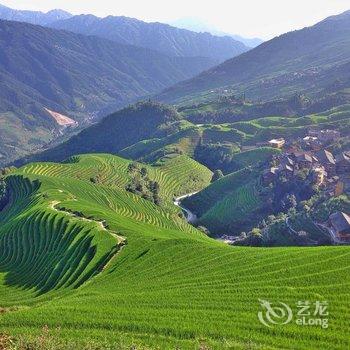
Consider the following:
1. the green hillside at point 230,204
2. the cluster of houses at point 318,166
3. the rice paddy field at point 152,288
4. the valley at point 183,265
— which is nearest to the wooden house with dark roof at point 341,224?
the valley at point 183,265

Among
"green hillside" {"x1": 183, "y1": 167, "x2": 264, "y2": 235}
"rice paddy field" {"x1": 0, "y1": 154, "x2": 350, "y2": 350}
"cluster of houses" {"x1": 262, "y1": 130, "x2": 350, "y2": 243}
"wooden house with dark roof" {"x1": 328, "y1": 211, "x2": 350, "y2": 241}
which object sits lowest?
"green hillside" {"x1": 183, "y1": 167, "x2": 264, "y2": 235}

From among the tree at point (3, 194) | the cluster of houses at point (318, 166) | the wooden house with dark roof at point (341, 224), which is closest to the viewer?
the wooden house with dark roof at point (341, 224)

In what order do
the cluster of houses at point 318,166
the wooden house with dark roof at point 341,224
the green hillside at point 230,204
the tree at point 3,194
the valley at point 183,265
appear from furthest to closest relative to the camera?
the tree at point 3,194, the green hillside at point 230,204, the cluster of houses at point 318,166, the wooden house with dark roof at point 341,224, the valley at point 183,265

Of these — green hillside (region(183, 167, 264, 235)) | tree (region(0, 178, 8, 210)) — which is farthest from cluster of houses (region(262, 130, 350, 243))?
tree (region(0, 178, 8, 210))

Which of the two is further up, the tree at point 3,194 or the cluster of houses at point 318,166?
the tree at point 3,194

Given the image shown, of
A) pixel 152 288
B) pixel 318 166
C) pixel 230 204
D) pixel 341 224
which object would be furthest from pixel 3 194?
pixel 152 288

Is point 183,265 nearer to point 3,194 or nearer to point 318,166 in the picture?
point 318,166

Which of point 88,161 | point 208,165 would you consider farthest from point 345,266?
point 208,165

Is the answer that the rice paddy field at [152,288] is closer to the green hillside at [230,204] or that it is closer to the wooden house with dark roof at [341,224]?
the wooden house with dark roof at [341,224]

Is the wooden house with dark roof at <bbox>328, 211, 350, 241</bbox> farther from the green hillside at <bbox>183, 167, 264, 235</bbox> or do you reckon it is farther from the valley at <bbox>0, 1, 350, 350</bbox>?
the green hillside at <bbox>183, 167, 264, 235</bbox>
